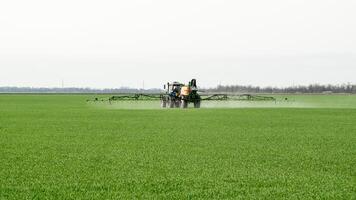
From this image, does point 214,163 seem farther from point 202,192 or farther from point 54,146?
point 54,146

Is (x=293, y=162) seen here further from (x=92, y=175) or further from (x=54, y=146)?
(x=54, y=146)

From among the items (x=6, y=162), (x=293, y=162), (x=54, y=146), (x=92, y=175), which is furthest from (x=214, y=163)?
(x=54, y=146)

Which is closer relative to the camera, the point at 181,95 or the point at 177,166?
the point at 177,166

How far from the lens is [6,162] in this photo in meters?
12.7

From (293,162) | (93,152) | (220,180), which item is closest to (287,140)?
(293,162)

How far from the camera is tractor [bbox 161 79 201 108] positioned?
1980 inches

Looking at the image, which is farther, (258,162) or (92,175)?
(258,162)

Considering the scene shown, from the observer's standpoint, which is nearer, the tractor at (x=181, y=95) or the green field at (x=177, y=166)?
the green field at (x=177, y=166)

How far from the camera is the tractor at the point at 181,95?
165 feet

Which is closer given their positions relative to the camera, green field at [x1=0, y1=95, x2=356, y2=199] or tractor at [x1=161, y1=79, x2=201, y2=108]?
green field at [x1=0, y1=95, x2=356, y2=199]

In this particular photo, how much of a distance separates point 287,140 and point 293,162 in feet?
18.2

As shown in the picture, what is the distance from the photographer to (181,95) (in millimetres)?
50938

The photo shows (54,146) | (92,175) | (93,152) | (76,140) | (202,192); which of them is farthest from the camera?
(76,140)

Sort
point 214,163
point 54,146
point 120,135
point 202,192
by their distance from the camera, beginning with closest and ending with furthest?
point 202,192
point 214,163
point 54,146
point 120,135
